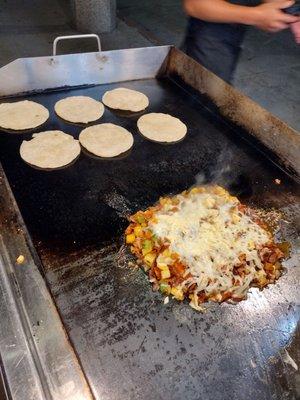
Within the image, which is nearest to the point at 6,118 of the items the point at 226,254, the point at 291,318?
the point at 226,254

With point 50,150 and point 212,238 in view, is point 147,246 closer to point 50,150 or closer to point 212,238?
point 212,238

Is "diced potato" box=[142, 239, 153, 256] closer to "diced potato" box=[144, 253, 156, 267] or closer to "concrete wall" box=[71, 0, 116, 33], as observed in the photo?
Answer: "diced potato" box=[144, 253, 156, 267]

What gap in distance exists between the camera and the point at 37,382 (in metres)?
1.34

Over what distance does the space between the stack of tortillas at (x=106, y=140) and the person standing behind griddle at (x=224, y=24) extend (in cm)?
127

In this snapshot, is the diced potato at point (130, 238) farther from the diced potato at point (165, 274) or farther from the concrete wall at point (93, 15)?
the concrete wall at point (93, 15)

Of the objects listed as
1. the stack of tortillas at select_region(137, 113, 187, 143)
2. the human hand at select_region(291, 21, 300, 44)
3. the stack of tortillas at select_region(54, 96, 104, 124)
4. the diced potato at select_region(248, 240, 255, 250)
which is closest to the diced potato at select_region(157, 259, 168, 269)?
the diced potato at select_region(248, 240, 255, 250)

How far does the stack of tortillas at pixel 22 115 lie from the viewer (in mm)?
2826

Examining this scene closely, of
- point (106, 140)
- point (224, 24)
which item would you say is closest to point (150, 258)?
point (106, 140)

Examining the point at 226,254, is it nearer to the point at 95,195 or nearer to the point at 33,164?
the point at 95,195

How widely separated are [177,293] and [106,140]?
149 cm

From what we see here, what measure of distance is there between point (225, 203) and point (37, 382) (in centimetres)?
150

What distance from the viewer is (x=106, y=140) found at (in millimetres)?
2787

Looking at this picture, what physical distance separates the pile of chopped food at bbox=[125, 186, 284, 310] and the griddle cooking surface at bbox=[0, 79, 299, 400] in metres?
0.08

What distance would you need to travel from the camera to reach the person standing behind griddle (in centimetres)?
262
